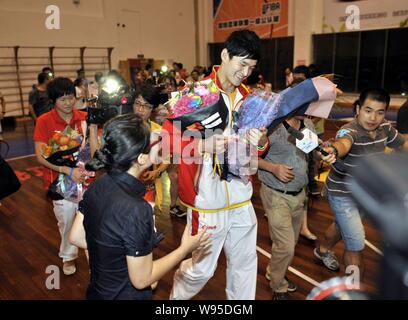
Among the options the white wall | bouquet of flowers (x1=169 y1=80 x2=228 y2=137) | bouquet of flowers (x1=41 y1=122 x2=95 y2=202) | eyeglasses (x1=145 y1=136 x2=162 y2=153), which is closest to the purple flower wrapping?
bouquet of flowers (x1=169 y1=80 x2=228 y2=137)

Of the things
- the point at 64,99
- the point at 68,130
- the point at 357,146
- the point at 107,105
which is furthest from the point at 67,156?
the point at 357,146

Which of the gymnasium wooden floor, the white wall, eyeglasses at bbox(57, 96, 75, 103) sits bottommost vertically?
the gymnasium wooden floor

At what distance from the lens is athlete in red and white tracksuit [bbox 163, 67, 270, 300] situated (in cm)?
205

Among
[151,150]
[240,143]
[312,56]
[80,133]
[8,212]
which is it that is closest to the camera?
[151,150]

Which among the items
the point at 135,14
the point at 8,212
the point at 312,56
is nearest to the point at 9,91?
the point at 135,14

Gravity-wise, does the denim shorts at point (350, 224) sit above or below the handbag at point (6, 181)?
below

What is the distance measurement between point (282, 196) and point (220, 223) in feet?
2.14

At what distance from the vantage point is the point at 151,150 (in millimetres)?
1581

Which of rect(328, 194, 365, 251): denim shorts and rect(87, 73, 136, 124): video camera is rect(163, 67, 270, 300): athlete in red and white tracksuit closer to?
rect(87, 73, 136, 124): video camera

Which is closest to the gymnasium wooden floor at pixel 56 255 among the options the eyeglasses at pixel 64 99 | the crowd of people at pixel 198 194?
the crowd of people at pixel 198 194

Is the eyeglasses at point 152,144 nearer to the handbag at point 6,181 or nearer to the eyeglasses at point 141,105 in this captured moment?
the eyeglasses at point 141,105

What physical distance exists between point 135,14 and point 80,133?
12187 millimetres

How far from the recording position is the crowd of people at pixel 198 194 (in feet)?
4.56
